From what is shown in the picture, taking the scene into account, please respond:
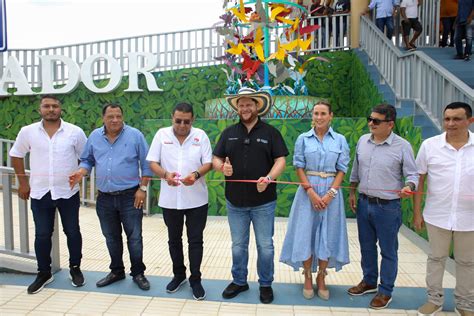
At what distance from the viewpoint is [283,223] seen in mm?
5664

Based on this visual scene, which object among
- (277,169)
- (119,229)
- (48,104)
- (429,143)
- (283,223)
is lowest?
(283,223)

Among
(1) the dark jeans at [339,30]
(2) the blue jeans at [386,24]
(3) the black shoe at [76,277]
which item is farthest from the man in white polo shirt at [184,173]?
(1) the dark jeans at [339,30]

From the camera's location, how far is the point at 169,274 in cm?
364

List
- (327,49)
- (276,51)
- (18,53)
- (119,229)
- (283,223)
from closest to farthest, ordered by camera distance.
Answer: (119,229) → (283,223) → (276,51) → (327,49) → (18,53)

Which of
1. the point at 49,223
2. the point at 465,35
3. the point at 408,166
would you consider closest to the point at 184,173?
the point at 49,223

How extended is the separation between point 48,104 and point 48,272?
1405 mm

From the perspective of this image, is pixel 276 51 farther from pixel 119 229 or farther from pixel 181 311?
pixel 181 311

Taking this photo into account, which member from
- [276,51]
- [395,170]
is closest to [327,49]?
[276,51]

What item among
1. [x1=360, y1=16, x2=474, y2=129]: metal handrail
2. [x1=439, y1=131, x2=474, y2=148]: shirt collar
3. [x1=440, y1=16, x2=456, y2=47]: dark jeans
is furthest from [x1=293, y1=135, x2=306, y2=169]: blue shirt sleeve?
[x1=440, y1=16, x2=456, y2=47]: dark jeans

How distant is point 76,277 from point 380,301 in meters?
2.45

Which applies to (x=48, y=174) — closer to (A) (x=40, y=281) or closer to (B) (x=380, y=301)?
(A) (x=40, y=281)

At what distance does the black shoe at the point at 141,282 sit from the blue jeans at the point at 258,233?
2.52 ft

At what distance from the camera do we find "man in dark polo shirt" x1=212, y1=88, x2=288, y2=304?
2.88 m

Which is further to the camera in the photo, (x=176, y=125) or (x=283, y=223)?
(x=283, y=223)
